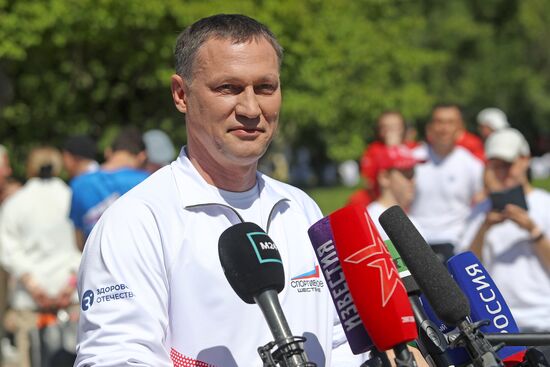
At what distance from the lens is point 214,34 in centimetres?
306

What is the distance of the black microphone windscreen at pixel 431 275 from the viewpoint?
257 centimetres

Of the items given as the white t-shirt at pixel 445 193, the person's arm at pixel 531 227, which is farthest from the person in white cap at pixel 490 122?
the person's arm at pixel 531 227

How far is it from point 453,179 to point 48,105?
1507 cm

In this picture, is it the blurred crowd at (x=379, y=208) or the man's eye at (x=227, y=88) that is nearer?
the man's eye at (x=227, y=88)

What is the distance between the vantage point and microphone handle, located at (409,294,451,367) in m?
2.71

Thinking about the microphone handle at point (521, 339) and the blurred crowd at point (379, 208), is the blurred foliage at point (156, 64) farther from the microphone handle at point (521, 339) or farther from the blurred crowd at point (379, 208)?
the microphone handle at point (521, 339)

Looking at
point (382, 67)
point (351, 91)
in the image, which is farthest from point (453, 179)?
point (382, 67)

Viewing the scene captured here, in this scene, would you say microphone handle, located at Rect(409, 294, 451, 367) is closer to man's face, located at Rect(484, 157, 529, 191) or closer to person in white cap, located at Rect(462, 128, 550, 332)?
person in white cap, located at Rect(462, 128, 550, 332)

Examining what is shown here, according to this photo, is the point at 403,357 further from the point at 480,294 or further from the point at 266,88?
the point at 266,88

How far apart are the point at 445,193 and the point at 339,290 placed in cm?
758

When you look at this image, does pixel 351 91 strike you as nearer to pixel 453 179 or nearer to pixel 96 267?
pixel 453 179

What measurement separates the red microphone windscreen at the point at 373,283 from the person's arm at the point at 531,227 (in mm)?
5015

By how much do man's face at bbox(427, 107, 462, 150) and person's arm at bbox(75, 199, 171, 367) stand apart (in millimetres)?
7586

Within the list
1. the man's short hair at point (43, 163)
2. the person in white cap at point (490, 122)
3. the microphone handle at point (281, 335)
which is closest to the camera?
the microphone handle at point (281, 335)
